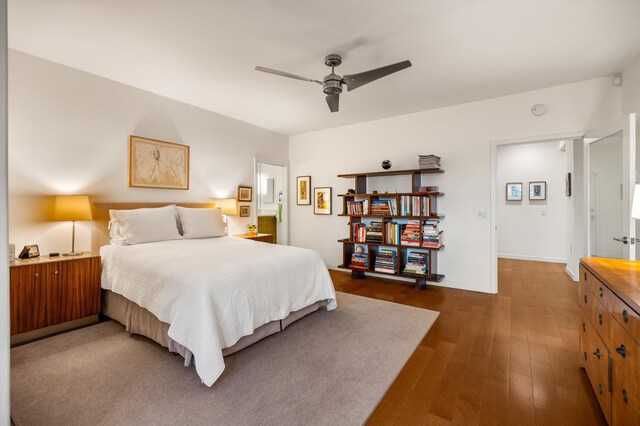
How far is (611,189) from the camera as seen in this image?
3.08 metres

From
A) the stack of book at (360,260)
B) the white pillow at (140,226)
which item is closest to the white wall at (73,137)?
the white pillow at (140,226)

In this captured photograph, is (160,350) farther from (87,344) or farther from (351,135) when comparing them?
(351,135)

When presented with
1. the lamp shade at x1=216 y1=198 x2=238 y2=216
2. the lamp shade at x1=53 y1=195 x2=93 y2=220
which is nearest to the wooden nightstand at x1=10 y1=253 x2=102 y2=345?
the lamp shade at x1=53 y1=195 x2=93 y2=220

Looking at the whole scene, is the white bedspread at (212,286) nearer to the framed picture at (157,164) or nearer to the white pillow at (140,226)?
the white pillow at (140,226)

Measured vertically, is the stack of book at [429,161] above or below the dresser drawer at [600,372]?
above

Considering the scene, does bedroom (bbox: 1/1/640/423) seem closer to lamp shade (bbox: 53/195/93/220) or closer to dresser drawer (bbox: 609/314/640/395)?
lamp shade (bbox: 53/195/93/220)

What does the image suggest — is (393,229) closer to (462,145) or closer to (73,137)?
(462,145)

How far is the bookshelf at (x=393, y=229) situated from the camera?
430 centimetres

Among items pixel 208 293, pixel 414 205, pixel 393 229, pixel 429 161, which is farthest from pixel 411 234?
pixel 208 293

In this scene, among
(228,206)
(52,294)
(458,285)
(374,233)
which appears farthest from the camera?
(374,233)

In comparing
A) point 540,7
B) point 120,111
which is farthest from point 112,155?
point 540,7

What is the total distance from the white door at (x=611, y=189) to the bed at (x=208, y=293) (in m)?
2.92

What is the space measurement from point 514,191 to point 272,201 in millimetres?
5597

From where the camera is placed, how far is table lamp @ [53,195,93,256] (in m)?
2.92
